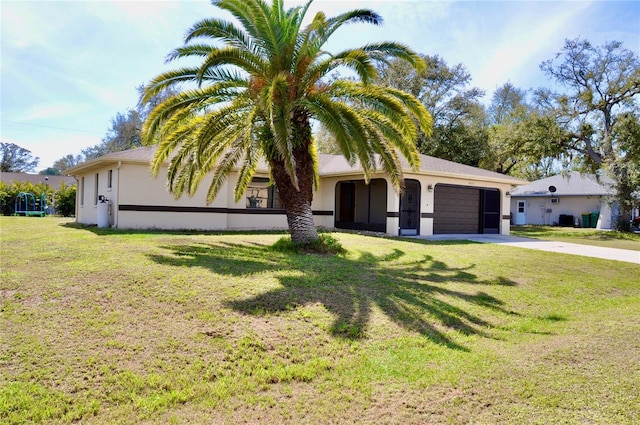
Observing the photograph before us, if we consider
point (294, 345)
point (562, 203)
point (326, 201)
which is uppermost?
point (562, 203)

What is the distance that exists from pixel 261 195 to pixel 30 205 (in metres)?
20.6

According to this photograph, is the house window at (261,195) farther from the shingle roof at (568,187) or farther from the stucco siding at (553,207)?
the stucco siding at (553,207)

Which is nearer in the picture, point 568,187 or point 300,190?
point 300,190

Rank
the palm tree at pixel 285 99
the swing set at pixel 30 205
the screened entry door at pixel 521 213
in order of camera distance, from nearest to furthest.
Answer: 1. the palm tree at pixel 285 99
2. the swing set at pixel 30 205
3. the screened entry door at pixel 521 213

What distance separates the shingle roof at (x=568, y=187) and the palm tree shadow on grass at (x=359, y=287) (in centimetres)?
2630

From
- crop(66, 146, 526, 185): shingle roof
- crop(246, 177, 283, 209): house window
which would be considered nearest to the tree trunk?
crop(66, 146, 526, 185): shingle roof

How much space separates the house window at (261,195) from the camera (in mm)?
17578

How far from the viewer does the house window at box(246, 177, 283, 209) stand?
57.7ft

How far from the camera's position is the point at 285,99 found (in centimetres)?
964

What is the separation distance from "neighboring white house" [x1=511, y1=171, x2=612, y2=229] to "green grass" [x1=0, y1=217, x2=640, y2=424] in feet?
84.7

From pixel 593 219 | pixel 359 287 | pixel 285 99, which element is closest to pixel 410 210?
pixel 285 99

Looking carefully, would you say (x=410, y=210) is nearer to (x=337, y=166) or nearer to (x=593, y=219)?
(x=337, y=166)

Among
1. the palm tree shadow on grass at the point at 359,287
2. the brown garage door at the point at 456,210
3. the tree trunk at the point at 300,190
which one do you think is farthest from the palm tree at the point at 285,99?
the brown garage door at the point at 456,210

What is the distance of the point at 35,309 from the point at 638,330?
8.10 m
